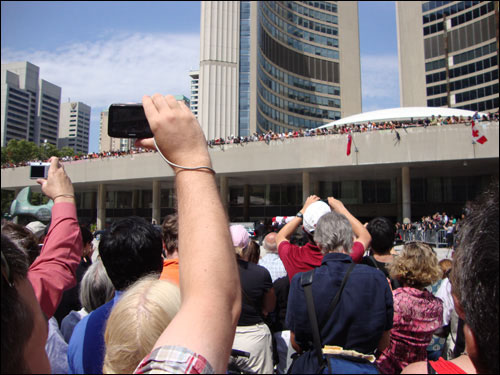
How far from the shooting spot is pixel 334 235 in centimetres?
287

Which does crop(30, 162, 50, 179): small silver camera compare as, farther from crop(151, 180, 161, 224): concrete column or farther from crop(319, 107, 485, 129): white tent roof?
crop(319, 107, 485, 129): white tent roof

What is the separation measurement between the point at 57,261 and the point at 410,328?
8.68ft

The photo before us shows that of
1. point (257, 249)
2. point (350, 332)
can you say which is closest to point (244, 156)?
point (257, 249)

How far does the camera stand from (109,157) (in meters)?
39.8

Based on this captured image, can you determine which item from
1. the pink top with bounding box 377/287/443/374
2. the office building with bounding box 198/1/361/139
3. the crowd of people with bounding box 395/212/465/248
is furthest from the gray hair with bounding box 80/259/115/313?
the office building with bounding box 198/1/361/139

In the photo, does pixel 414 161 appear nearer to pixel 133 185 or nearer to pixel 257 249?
pixel 257 249

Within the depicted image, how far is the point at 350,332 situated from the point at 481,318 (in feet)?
4.19

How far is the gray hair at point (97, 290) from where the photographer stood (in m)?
2.76

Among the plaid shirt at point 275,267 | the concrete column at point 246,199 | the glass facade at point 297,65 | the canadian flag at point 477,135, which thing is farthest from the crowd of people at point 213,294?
the glass facade at point 297,65

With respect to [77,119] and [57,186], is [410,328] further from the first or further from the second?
[77,119]

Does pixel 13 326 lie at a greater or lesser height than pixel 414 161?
lesser

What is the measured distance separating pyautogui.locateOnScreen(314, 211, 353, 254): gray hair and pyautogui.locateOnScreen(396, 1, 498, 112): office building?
232 ft

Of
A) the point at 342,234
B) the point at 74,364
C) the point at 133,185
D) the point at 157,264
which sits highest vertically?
the point at 133,185

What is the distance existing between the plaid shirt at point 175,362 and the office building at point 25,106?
11178 cm
